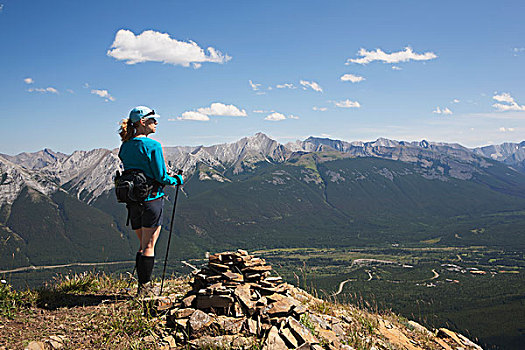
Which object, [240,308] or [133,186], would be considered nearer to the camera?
[240,308]

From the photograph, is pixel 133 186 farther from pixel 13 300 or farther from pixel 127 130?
pixel 13 300

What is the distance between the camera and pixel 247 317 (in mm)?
6688

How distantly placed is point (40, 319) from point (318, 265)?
188261 mm

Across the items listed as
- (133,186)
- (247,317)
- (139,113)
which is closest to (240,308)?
(247,317)

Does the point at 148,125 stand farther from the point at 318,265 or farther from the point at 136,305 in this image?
the point at 318,265

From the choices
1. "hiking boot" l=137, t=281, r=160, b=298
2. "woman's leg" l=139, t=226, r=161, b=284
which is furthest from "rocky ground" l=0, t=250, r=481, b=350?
"woman's leg" l=139, t=226, r=161, b=284

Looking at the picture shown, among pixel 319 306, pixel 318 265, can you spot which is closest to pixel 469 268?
pixel 318 265

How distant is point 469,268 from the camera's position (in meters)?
162

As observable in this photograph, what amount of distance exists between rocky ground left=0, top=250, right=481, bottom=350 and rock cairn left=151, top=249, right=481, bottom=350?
0.02m

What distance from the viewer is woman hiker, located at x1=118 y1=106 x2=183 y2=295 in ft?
24.8

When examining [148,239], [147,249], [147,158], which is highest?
[147,158]

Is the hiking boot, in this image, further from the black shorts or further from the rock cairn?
the black shorts

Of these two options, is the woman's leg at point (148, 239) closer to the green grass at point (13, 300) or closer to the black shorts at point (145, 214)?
the black shorts at point (145, 214)

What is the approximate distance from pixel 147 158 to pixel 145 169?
0.84 ft
